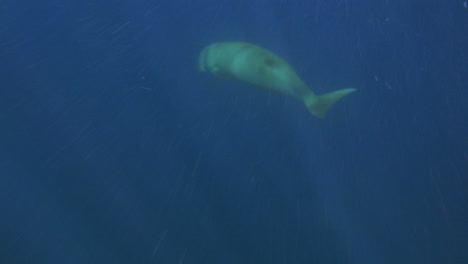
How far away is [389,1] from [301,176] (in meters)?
6.00

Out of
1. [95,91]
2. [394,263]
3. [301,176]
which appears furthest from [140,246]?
[394,263]

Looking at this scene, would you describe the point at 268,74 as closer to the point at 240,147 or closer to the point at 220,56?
the point at 220,56

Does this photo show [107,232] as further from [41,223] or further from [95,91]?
[95,91]

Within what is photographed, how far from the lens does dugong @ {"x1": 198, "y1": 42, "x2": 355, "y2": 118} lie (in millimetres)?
5164

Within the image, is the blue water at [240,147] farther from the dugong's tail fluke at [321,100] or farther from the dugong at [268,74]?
the dugong's tail fluke at [321,100]

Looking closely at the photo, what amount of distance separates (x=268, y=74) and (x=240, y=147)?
306 centimetres

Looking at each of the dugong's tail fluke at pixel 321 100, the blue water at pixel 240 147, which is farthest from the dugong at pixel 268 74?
the blue water at pixel 240 147

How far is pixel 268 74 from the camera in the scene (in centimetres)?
526

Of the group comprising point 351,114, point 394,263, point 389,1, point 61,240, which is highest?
point 389,1

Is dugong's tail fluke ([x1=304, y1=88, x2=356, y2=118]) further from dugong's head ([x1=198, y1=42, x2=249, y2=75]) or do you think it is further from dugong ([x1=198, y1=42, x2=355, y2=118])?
dugong's head ([x1=198, y1=42, x2=249, y2=75])

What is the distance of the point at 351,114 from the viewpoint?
8594mm

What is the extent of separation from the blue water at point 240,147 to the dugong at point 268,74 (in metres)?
2.41

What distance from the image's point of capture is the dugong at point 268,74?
16.9 feet

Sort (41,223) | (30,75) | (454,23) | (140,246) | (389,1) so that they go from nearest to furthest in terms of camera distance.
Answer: (140,246)
(41,223)
(454,23)
(30,75)
(389,1)
